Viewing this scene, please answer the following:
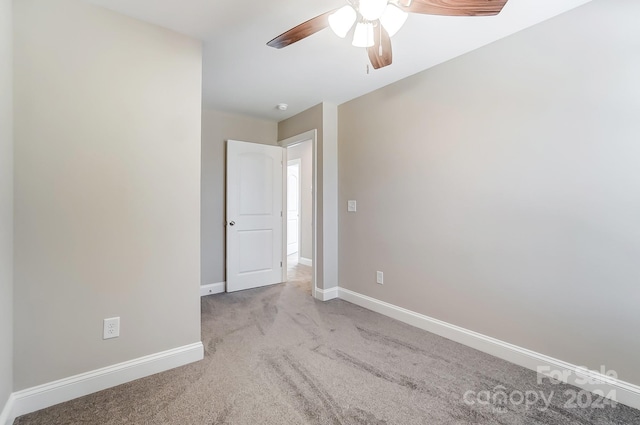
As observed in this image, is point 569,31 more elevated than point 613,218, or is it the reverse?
point 569,31

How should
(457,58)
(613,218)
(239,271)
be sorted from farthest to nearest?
1. (239,271)
2. (457,58)
3. (613,218)

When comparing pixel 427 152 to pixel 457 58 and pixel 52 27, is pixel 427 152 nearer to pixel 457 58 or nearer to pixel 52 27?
pixel 457 58

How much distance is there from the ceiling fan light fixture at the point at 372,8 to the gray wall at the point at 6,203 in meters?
1.74

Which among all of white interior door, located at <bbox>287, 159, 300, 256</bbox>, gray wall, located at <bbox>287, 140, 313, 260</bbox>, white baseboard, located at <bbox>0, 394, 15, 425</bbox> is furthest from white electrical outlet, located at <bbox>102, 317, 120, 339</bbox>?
white interior door, located at <bbox>287, 159, 300, 256</bbox>

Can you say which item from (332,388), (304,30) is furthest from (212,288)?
(304,30)

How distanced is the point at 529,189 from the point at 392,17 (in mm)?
1486

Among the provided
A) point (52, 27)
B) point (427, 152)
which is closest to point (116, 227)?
point (52, 27)

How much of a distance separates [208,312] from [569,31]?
12.2 feet

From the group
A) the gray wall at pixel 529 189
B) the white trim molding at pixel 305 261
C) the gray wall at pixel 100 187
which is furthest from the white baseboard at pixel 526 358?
the white trim molding at pixel 305 261

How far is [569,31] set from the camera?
71.3 inches

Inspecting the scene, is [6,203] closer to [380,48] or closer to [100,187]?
[100,187]

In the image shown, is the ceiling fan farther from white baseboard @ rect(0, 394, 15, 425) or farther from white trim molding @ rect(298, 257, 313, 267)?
white trim molding @ rect(298, 257, 313, 267)

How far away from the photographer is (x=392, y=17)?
4.51ft

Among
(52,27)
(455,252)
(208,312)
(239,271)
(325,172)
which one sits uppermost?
(52,27)
